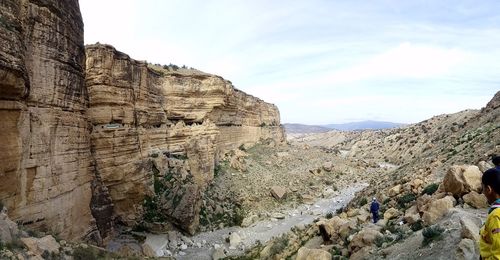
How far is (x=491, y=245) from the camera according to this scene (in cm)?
385

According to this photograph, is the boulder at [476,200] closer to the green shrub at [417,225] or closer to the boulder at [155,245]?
the green shrub at [417,225]

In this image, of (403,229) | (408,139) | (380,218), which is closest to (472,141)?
(380,218)

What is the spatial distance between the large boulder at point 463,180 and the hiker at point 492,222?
8.24 meters

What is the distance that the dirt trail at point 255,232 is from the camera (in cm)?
2141

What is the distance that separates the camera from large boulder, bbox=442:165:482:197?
11070 millimetres

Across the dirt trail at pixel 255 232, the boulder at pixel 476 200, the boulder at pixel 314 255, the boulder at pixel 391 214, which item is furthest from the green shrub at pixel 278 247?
the boulder at pixel 476 200

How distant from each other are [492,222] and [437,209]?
26.3 feet

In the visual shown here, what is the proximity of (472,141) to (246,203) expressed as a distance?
55.6 ft

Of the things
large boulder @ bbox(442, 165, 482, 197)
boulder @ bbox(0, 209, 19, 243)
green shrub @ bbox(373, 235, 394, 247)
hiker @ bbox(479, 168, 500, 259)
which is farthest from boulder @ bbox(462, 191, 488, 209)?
boulder @ bbox(0, 209, 19, 243)

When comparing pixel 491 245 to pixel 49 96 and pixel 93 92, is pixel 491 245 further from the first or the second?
pixel 93 92

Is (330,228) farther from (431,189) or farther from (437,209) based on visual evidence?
(437,209)

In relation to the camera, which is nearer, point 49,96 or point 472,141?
point 49,96

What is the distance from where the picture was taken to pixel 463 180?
37.0ft

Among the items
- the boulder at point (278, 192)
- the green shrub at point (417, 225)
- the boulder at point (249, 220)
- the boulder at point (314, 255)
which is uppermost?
the green shrub at point (417, 225)
